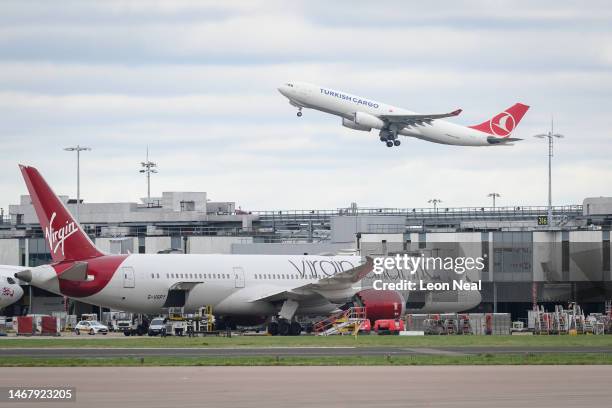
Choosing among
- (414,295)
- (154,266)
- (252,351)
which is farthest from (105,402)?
(414,295)

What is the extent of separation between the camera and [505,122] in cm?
10788

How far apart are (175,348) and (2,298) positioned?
114 feet

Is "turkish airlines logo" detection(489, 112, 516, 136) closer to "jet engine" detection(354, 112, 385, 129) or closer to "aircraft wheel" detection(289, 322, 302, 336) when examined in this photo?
"jet engine" detection(354, 112, 385, 129)

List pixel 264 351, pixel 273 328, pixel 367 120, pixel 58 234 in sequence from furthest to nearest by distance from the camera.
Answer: pixel 367 120, pixel 273 328, pixel 58 234, pixel 264 351

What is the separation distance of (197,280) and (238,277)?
8.63 ft

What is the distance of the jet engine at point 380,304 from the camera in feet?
232

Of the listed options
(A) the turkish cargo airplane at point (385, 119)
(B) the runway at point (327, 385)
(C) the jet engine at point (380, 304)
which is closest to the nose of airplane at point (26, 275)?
(C) the jet engine at point (380, 304)

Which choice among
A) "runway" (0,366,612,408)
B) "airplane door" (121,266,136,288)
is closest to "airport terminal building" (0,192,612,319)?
"airplane door" (121,266,136,288)

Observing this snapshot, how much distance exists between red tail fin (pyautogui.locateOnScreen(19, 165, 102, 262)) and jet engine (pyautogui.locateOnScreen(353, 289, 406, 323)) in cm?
1655

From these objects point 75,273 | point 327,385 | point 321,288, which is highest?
point 75,273

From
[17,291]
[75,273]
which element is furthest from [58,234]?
[17,291]

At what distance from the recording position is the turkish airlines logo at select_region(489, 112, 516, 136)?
10644 cm

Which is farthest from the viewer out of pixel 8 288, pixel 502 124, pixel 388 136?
pixel 502 124

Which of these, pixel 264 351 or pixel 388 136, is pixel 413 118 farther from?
pixel 264 351
